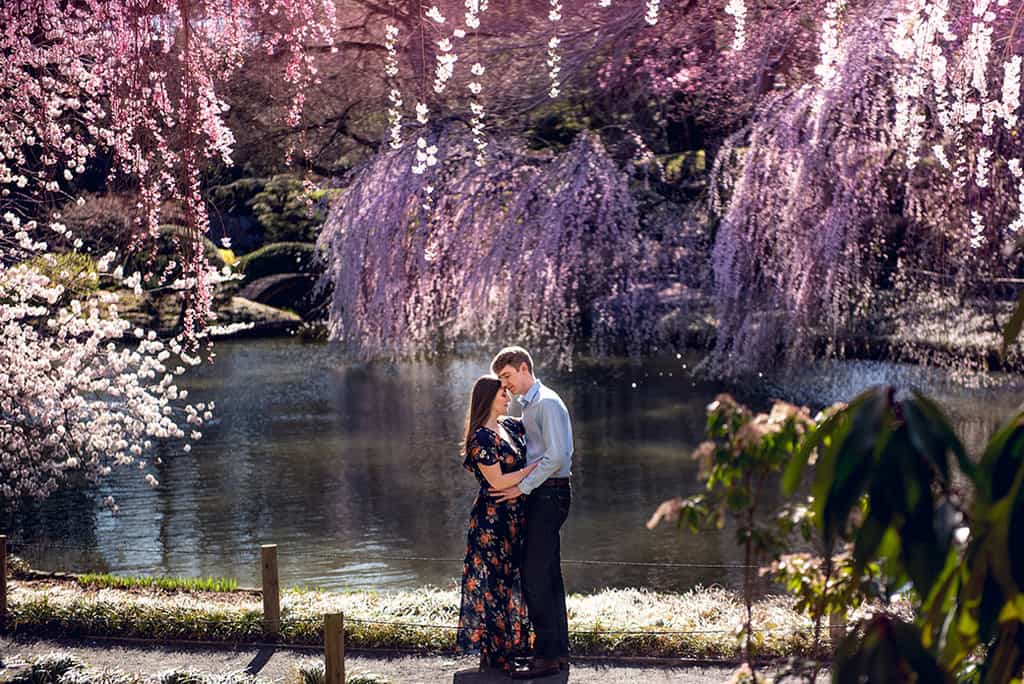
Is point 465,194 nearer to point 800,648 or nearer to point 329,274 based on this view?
point 329,274

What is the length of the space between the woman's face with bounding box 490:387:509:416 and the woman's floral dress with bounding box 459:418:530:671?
11cm

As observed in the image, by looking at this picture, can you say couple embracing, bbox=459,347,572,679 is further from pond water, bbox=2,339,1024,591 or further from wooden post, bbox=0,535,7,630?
wooden post, bbox=0,535,7,630

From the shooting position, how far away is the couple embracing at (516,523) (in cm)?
573

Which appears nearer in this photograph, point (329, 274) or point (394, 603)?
point (394, 603)

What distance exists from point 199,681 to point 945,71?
6.84 meters

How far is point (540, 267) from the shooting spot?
9.91m

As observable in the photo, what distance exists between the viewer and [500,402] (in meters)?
5.86

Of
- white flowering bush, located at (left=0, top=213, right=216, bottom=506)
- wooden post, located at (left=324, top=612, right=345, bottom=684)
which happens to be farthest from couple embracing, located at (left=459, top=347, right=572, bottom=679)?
white flowering bush, located at (left=0, top=213, right=216, bottom=506)

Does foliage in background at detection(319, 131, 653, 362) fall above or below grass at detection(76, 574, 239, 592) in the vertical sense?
above

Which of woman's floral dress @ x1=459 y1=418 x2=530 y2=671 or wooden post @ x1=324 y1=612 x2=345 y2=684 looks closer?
wooden post @ x1=324 y1=612 x2=345 y2=684

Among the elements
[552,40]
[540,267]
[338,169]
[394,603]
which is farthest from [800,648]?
[338,169]

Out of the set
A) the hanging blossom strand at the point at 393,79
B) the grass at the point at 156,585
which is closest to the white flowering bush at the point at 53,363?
the grass at the point at 156,585

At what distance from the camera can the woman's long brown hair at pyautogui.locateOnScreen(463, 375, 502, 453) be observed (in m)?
5.79

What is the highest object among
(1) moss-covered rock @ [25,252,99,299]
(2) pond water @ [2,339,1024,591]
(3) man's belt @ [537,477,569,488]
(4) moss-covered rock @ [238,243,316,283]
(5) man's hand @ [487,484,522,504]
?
(4) moss-covered rock @ [238,243,316,283]
